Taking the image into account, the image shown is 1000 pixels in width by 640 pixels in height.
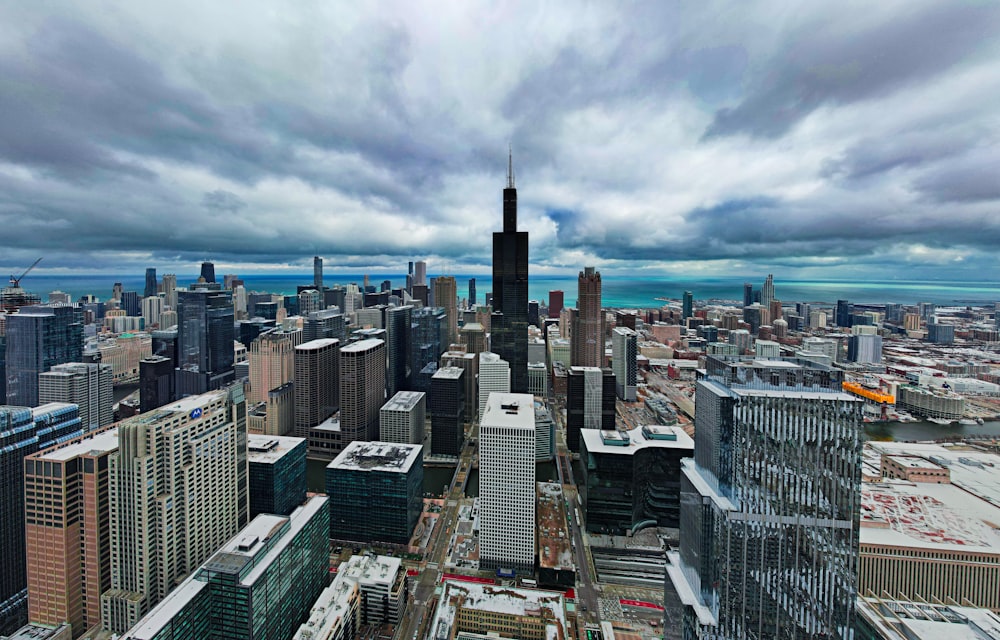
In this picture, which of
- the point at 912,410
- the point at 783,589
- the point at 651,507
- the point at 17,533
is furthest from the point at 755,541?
the point at 912,410

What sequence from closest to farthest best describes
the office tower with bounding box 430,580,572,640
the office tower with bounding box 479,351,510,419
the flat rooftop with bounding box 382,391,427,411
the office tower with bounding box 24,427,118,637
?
the office tower with bounding box 24,427,118,637, the office tower with bounding box 430,580,572,640, the flat rooftop with bounding box 382,391,427,411, the office tower with bounding box 479,351,510,419

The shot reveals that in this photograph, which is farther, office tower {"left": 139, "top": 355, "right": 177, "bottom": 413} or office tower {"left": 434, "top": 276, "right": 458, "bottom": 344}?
office tower {"left": 434, "top": 276, "right": 458, "bottom": 344}

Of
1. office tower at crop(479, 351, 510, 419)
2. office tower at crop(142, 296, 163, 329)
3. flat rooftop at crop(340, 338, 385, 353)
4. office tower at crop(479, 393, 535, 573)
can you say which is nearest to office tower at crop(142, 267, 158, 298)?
office tower at crop(142, 296, 163, 329)

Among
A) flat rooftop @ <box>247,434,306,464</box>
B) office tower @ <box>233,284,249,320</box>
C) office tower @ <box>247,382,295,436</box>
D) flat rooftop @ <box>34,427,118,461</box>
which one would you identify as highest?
office tower @ <box>233,284,249,320</box>

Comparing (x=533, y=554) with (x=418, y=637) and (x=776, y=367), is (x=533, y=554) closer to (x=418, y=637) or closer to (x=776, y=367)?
(x=418, y=637)

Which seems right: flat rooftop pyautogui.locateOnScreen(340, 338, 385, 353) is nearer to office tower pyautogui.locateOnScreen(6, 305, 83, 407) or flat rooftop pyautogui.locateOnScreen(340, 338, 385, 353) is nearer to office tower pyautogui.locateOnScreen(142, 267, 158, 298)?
office tower pyautogui.locateOnScreen(6, 305, 83, 407)

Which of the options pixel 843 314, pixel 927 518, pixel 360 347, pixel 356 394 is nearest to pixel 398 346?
pixel 360 347

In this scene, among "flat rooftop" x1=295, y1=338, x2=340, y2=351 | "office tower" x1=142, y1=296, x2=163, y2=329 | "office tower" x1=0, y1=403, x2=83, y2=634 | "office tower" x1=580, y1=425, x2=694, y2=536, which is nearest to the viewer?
"office tower" x1=0, y1=403, x2=83, y2=634

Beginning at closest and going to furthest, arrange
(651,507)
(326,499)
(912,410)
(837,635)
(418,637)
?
1. (837,635)
2. (418,637)
3. (326,499)
4. (651,507)
5. (912,410)
